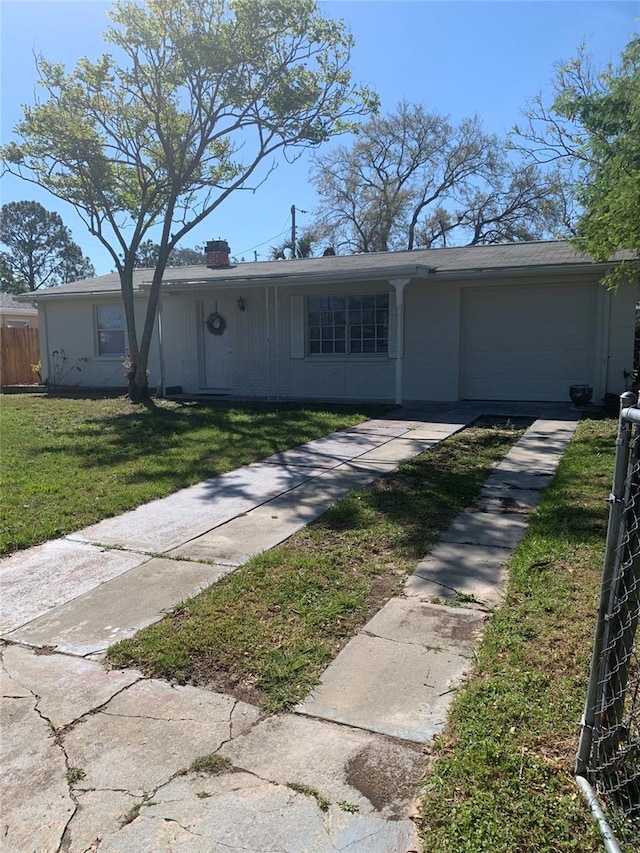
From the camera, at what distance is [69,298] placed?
17312mm

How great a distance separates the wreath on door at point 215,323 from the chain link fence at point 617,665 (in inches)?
559

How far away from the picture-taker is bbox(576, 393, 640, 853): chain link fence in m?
2.10

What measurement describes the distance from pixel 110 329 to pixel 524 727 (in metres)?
16.7

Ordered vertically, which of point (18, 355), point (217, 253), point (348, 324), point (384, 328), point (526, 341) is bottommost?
point (18, 355)

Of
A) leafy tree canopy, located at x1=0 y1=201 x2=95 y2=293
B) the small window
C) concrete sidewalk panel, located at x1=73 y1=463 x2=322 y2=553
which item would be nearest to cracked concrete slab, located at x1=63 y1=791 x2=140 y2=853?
concrete sidewalk panel, located at x1=73 y1=463 x2=322 y2=553

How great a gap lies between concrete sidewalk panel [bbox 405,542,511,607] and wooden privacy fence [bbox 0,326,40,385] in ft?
57.6

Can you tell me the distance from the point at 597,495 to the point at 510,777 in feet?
13.3

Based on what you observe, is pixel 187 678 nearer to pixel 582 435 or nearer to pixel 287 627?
pixel 287 627

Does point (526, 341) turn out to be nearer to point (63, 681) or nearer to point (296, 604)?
point (296, 604)

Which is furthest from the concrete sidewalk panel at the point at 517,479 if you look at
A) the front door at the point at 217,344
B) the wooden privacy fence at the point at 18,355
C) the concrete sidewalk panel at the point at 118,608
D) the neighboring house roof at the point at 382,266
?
the wooden privacy fence at the point at 18,355

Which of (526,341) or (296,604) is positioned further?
(526,341)

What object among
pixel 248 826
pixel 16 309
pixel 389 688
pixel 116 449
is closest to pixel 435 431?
pixel 116 449

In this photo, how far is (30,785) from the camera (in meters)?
2.34

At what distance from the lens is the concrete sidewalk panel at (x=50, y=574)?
3.87m
